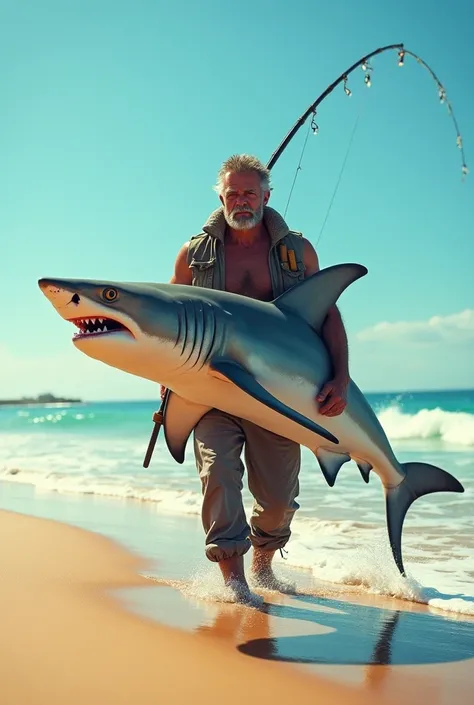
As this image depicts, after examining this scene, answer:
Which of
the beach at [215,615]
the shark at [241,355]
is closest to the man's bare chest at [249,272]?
the shark at [241,355]

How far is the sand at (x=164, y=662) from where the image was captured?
258 centimetres

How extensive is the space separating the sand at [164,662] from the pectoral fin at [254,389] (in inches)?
37.1

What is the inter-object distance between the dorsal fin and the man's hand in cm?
36

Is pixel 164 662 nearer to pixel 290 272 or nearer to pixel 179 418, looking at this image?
pixel 179 418

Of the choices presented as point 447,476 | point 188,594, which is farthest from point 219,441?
point 447,476

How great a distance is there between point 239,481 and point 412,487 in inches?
47.1

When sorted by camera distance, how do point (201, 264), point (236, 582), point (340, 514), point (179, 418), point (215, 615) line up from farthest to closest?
point (340, 514) < point (201, 264) < point (179, 418) < point (236, 582) < point (215, 615)

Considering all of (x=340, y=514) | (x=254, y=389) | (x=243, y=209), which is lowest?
(x=340, y=514)

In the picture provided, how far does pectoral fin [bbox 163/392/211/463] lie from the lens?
4.22 meters

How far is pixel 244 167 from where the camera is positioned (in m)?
4.32

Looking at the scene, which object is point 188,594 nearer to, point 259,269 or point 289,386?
point 289,386

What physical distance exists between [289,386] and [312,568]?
7.08ft

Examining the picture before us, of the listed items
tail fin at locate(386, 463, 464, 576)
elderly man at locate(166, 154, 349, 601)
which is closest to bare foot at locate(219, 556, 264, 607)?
elderly man at locate(166, 154, 349, 601)

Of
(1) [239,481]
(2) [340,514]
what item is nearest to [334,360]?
(1) [239,481]
